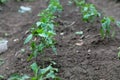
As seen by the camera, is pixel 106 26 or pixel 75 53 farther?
pixel 106 26

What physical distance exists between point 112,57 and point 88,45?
51 cm

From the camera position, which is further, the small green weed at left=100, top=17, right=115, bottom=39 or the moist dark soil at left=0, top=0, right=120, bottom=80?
the small green weed at left=100, top=17, right=115, bottom=39

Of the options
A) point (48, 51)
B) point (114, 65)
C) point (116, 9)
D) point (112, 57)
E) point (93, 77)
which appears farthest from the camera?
point (116, 9)

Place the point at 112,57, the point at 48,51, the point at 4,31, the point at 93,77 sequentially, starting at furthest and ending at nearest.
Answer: the point at 4,31, the point at 48,51, the point at 112,57, the point at 93,77

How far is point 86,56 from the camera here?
12.2ft

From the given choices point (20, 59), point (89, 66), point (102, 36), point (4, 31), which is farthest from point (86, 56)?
point (4, 31)

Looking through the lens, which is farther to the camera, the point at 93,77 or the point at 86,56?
the point at 86,56

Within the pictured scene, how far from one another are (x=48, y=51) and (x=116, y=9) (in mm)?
4443

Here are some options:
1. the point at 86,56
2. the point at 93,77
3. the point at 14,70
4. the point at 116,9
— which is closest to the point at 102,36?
the point at 86,56

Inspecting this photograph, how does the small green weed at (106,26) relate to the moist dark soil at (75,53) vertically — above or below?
above

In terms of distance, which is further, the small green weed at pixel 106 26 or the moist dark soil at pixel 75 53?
the small green weed at pixel 106 26

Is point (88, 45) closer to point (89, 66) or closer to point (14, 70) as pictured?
point (89, 66)

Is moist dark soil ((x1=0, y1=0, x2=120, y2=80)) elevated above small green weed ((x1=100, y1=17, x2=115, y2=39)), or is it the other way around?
small green weed ((x1=100, y1=17, x2=115, y2=39))

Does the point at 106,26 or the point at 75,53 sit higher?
the point at 106,26
